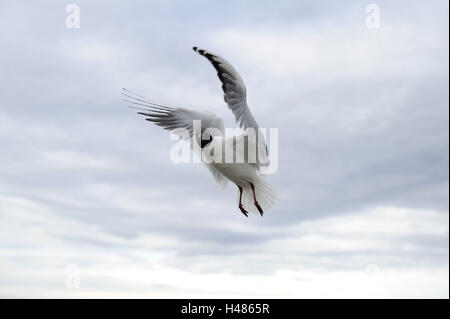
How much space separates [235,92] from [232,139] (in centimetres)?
91

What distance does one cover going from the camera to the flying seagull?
29.9 ft

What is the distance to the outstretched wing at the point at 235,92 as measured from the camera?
356 inches

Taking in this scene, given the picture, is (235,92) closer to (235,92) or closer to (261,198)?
(235,92)

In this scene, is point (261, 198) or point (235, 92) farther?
point (261, 198)

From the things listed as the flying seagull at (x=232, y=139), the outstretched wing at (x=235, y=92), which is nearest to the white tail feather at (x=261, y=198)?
the flying seagull at (x=232, y=139)

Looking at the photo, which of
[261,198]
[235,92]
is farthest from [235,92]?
[261,198]

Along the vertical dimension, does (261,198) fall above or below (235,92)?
below

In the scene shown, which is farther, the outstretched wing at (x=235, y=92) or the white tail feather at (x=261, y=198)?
the white tail feather at (x=261, y=198)

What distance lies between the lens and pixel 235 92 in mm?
9148

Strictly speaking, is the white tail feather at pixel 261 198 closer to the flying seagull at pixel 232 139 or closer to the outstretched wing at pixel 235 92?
the flying seagull at pixel 232 139

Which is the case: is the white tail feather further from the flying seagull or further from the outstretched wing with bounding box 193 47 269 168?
the outstretched wing with bounding box 193 47 269 168

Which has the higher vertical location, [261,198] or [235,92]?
[235,92]
